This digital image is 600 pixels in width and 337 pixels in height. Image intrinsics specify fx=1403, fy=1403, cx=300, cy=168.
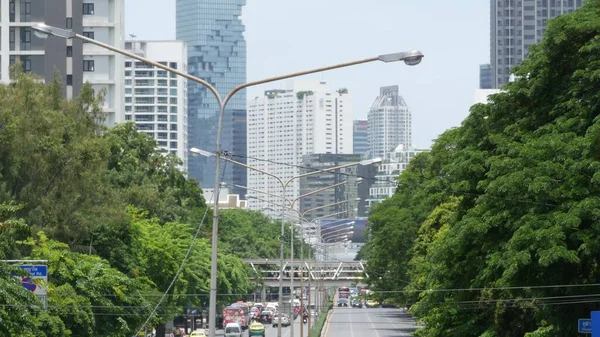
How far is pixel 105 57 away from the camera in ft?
358

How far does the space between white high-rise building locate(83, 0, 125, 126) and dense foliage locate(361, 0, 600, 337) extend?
64218 mm

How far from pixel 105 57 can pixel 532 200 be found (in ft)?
247

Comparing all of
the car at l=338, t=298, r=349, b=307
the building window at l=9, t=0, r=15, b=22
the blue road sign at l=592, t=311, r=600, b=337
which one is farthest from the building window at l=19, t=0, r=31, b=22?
the car at l=338, t=298, r=349, b=307

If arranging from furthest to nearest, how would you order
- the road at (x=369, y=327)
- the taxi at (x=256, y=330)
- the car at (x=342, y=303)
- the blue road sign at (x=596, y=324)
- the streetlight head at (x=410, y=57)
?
the car at (x=342, y=303) → the road at (x=369, y=327) → the taxi at (x=256, y=330) → the blue road sign at (x=596, y=324) → the streetlight head at (x=410, y=57)

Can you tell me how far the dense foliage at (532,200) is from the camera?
3588 centimetres

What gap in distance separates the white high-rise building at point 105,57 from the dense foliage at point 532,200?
2528 inches

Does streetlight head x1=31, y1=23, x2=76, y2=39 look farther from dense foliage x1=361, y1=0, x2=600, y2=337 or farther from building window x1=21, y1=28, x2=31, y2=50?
building window x1=21, y1=28, x2=31, y2=50

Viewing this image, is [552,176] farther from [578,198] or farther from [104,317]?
[104,317]

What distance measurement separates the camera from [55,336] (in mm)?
43562

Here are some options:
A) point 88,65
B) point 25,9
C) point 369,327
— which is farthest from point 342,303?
point 25,9

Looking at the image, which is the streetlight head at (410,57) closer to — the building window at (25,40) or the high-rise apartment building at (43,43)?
the high-rise apartment building at (43,43)

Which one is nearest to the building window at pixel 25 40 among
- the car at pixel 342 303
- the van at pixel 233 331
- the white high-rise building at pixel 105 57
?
the white high-rise building at pixel 105 57

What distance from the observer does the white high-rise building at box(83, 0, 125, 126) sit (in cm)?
10881

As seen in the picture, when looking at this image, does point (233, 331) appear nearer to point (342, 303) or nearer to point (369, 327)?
point (369, 327)
